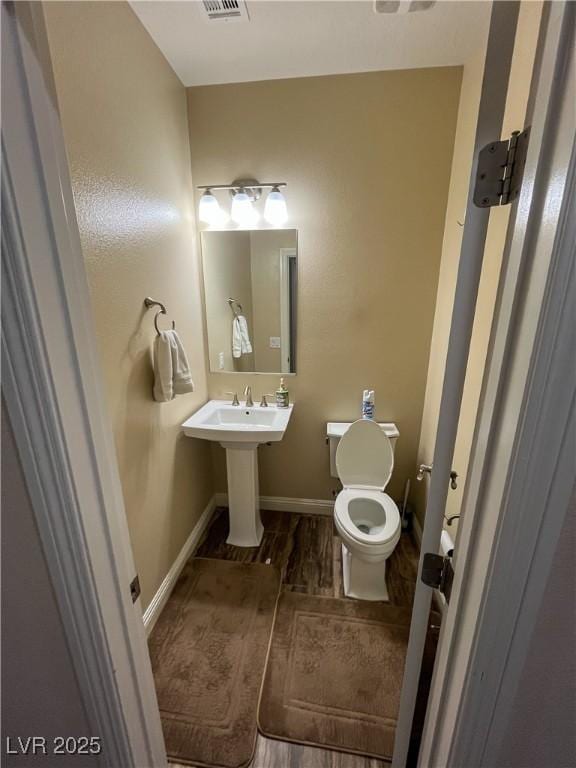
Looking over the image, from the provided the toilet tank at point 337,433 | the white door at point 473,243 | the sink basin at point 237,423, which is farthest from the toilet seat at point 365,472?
the white door at point 473,243

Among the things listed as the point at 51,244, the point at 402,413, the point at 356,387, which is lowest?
the point at 402,413

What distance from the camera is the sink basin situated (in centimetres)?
183

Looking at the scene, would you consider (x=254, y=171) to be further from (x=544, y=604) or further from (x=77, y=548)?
(x=544, y=604)

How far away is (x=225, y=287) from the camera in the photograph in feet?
6.99

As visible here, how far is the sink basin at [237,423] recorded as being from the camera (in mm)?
1826

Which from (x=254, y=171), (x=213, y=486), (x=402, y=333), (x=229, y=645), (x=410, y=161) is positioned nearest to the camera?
(x=229, y=645)

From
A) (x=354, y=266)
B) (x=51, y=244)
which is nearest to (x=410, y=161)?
(x=354, y=266)

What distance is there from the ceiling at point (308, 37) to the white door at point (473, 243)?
4.25ft

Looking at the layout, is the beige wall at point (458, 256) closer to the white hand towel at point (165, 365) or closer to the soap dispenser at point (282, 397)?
the soap dispenser at point (282, 397)

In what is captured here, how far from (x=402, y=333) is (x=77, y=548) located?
191 centimetres

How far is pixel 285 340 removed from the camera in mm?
2139

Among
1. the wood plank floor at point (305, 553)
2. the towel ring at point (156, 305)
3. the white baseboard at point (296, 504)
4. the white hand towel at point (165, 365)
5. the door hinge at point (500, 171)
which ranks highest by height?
the door hinge at point (500, 171)

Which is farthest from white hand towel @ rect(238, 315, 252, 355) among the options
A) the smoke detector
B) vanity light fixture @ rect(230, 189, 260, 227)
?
the smoke detector

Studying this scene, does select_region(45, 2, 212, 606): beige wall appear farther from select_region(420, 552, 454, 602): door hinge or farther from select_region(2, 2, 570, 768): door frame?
select_region(420, 552, 454, 602): door hinge
